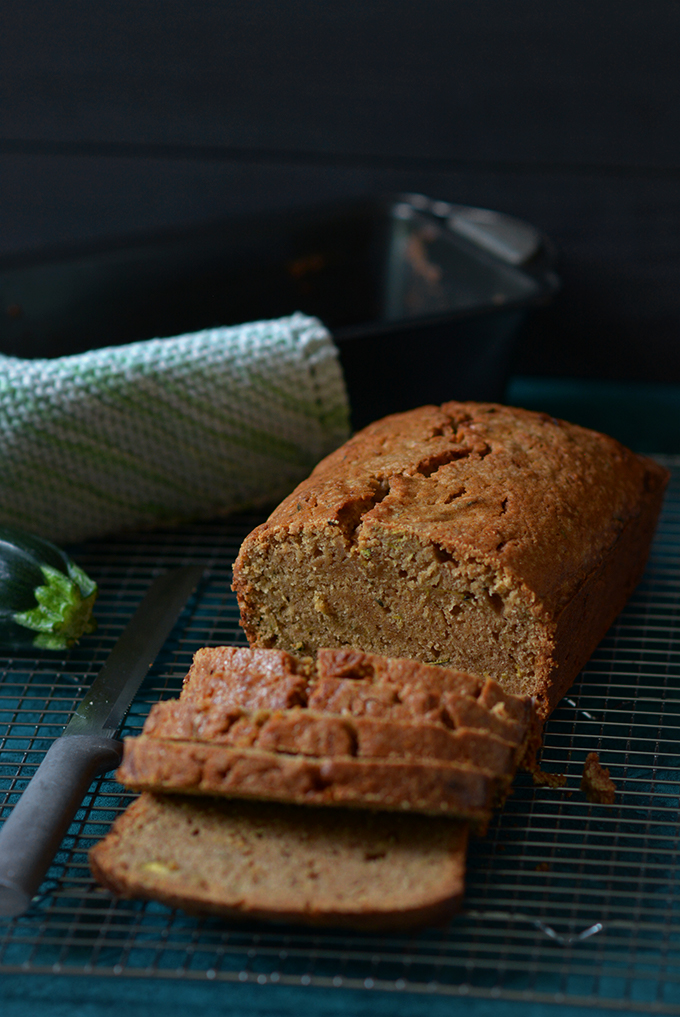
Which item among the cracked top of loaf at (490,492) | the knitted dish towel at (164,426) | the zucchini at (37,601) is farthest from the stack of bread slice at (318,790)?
the knitted dish towel at (164,426)

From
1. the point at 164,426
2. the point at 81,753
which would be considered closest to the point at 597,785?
the point at 81,753

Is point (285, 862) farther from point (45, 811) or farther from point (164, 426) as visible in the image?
point (164, 426)

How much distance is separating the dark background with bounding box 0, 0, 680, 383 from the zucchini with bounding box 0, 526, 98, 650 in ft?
7.97

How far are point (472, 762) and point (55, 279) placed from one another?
2.90 metres

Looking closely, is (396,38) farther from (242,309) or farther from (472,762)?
(472,762)

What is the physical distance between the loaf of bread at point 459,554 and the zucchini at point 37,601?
1.69ft

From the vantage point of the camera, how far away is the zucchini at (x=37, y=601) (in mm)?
2863

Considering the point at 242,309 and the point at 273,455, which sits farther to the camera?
the point at 242,309

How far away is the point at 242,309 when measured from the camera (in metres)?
4.42

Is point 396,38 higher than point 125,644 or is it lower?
higher

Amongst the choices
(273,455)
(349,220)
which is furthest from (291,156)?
(273,455)

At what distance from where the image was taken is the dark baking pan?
369 centimetres

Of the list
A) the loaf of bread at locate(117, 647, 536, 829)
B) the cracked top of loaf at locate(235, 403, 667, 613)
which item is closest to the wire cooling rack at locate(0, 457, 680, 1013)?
the loaf of bread at locate(117, 647, 536, 829)

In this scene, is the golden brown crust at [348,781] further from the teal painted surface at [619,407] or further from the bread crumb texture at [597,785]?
the teal painted surface at [619,407]
